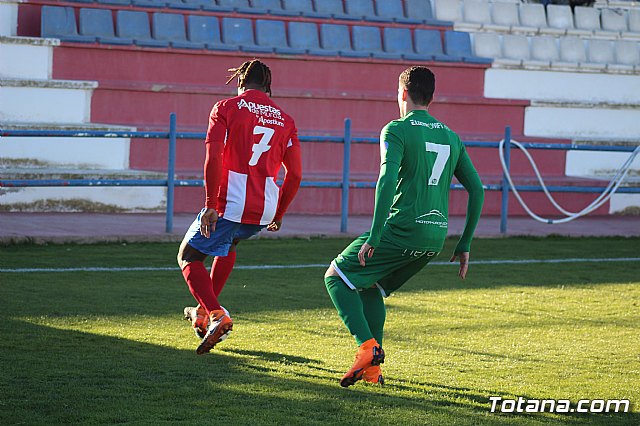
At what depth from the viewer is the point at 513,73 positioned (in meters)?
16.2

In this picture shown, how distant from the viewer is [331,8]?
1602 cm

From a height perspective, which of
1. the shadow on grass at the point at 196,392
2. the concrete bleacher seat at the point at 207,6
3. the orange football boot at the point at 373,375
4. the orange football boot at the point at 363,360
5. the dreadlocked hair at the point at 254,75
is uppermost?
the concrete bleacher seat at the point at 207,6

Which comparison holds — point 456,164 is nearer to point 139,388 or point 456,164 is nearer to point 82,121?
point 139,388

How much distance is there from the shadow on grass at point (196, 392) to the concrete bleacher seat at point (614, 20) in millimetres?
13927

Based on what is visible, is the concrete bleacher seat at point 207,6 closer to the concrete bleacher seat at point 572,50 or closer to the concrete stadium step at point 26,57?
the concrete stadium step at point 26,57

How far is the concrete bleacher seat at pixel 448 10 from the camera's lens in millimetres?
16875

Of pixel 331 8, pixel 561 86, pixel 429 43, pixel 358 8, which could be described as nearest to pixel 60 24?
pixel 331 8

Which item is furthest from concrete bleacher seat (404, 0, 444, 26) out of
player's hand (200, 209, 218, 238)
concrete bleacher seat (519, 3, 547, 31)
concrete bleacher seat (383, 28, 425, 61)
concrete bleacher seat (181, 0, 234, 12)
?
player's hand (200, 209, 218, 238)

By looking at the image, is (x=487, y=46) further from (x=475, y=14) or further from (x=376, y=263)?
(x=376, y=263)

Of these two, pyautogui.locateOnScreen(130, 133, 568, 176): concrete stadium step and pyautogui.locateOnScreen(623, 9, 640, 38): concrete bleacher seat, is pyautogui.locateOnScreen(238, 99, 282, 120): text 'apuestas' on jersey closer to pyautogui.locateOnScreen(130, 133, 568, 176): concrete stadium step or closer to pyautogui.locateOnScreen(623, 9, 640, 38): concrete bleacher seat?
pyautogui.locateOnScreen(130, 133, 568, 176): concrete stadium step

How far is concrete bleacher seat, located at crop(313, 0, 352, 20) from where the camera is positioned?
15.9m

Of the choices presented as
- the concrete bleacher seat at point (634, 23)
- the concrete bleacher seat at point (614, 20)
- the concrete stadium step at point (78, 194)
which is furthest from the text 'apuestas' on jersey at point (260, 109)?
the concrete bleacher seat at point (634, 23)

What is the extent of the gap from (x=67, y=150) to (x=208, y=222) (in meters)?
7.91

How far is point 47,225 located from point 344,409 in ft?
24.6
